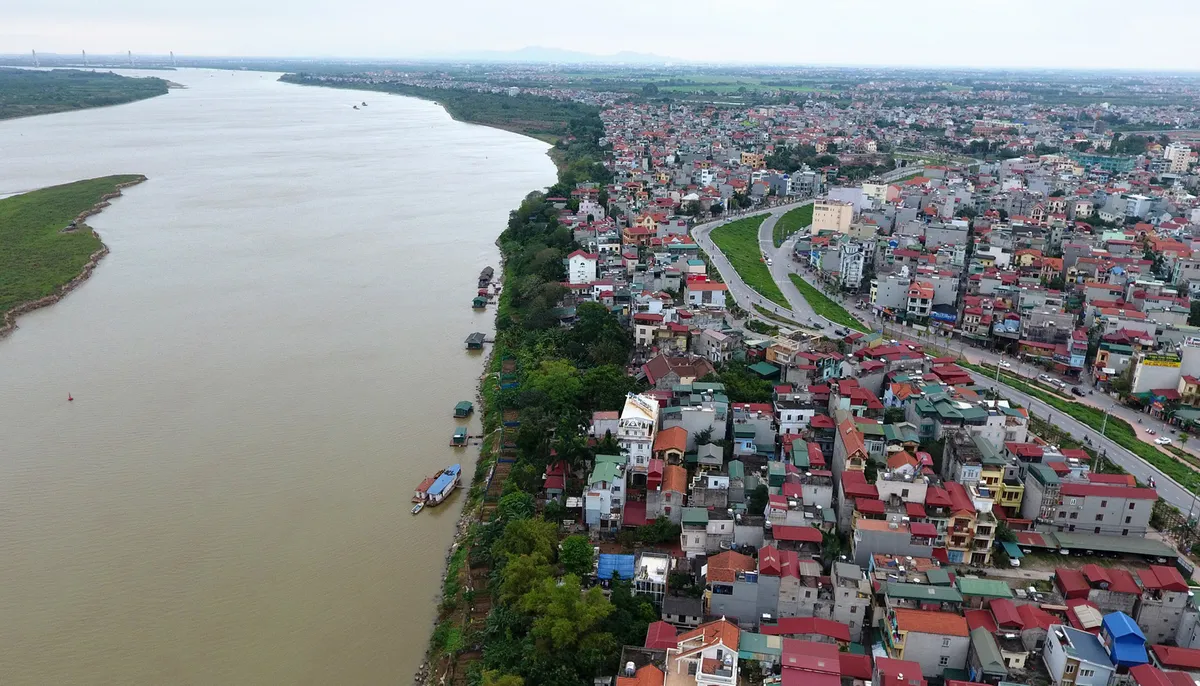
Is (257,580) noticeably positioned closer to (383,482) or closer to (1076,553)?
(383,482)

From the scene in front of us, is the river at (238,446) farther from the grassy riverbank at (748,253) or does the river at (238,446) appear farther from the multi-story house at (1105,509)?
the multi-story house at (1105,509)

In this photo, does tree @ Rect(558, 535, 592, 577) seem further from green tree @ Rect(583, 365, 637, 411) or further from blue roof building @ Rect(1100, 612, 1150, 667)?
blue roof building @ Rect(1100, 612, 1150, 667)

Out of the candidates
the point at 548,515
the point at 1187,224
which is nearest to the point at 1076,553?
the point at 548,515

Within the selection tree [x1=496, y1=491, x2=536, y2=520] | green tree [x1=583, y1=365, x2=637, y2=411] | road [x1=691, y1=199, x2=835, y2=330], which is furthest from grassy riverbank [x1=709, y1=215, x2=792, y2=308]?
tree [x1=496, y1=491, x2=536, y2=520]

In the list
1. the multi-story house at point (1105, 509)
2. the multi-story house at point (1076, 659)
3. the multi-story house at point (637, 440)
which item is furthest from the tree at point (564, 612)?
the multi-story house at point (1105, 509)

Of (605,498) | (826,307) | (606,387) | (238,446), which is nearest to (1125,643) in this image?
(605,498)
